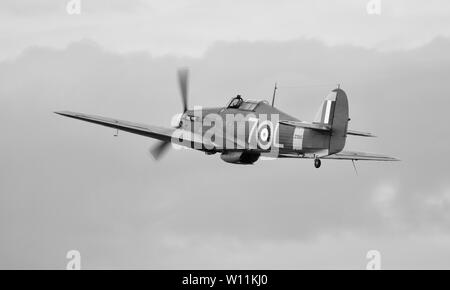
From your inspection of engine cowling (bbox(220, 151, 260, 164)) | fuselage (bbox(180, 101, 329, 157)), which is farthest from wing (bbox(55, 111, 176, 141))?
engine cowling (bbox(220, 151, 260, 164))

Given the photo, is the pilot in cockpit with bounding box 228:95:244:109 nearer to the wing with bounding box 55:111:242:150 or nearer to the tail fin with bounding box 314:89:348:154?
the wing with bounding box 55:111:242:150

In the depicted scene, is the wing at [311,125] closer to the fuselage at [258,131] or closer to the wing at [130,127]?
the fuselage at [258,131]

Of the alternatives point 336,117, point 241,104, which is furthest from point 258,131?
point 336,117

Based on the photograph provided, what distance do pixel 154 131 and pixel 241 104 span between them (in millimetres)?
3875

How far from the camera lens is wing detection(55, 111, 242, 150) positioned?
4362cm

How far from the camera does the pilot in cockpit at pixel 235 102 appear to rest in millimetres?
43438

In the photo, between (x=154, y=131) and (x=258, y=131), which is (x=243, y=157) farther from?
(x=154, y=131)

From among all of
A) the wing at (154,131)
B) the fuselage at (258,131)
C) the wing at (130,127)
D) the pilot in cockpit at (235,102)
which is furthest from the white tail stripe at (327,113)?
the wing at (130,127)
